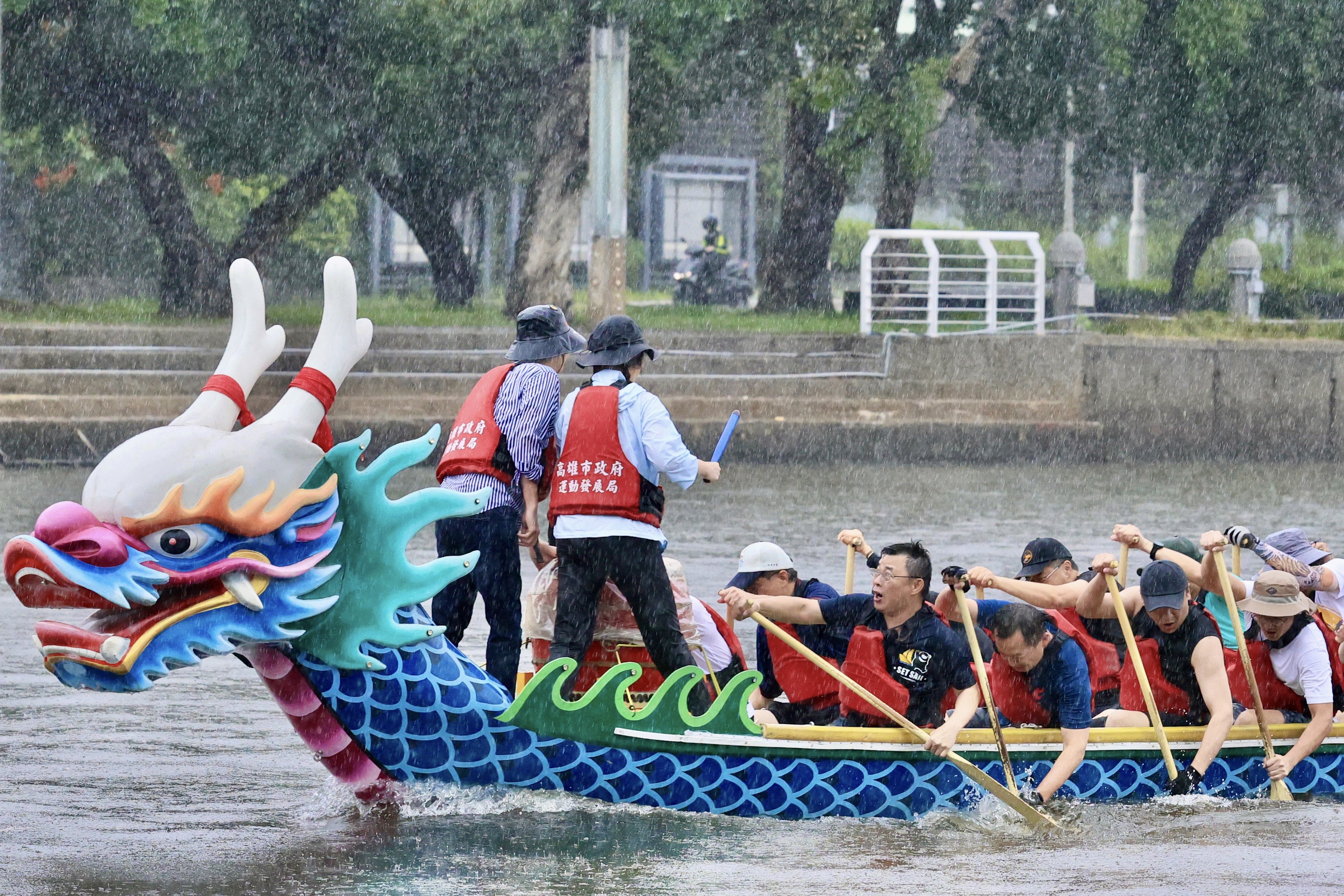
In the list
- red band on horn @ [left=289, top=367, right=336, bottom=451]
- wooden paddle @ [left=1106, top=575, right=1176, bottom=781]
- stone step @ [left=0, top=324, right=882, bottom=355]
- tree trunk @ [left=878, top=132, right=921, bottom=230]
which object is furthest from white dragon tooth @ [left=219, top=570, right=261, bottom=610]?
tree trunk @ [left=878, top=132, right=921, bottom=230]

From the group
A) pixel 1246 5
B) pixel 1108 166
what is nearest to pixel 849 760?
pixel 1246 5

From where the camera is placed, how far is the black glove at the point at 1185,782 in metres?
7.64

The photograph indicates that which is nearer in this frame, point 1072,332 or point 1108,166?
point 1072,332

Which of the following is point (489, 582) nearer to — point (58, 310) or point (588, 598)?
point (588, 598)

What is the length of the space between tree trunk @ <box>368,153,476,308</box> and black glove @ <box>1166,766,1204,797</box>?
2233cm

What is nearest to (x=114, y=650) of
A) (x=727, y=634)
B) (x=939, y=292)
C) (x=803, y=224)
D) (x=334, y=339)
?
(x=334, y=339)

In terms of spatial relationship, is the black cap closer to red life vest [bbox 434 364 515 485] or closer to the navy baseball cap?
the navy baseball cap

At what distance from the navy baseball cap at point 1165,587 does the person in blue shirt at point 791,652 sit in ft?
3.94

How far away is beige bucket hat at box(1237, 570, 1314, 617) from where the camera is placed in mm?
7891

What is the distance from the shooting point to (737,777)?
7.21m

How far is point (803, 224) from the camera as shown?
30.3 meters

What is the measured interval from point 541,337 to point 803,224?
22.8 m

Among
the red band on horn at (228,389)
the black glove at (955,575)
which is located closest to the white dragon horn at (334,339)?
the red band on horn at (228,389)

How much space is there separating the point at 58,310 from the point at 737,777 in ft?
81.7
